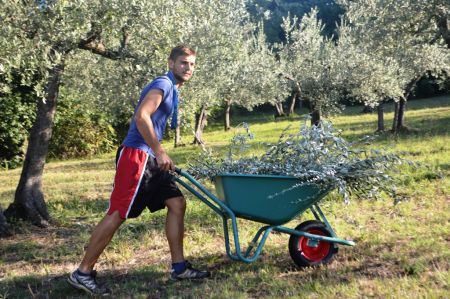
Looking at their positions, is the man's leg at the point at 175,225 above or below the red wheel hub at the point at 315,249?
above

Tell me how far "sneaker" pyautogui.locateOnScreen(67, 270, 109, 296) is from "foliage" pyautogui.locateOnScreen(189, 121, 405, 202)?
1.19 metres

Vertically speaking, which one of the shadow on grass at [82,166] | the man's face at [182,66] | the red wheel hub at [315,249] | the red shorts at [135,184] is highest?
the man's face at [182,66]

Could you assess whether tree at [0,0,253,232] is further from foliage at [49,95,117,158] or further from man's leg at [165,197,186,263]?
foliage at [49,95,117,158]

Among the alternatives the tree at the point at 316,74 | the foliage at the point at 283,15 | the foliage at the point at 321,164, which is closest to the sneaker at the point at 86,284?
the foliage at the point at 321,164

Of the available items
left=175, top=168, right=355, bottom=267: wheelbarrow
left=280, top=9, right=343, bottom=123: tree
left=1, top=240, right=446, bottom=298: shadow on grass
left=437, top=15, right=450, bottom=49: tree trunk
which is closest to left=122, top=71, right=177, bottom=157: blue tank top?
left=175, top=168, right=355, bottom=267: wheelbarrow

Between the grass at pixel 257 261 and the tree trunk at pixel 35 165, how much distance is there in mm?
204

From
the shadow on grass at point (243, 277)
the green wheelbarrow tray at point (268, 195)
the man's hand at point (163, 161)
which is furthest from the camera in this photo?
the green wheelbarrow tray at point (268, 195)

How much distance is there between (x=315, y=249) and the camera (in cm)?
423

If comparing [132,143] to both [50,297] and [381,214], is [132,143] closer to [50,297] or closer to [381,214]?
[50,297]

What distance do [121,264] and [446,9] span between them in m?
7.23

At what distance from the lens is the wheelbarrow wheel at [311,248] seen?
13.4 feet

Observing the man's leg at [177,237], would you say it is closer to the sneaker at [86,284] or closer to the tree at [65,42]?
the sneaker at [86,284]

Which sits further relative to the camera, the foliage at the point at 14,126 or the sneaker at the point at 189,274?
the foliage at the point at 14,126

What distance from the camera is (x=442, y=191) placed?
693cm
